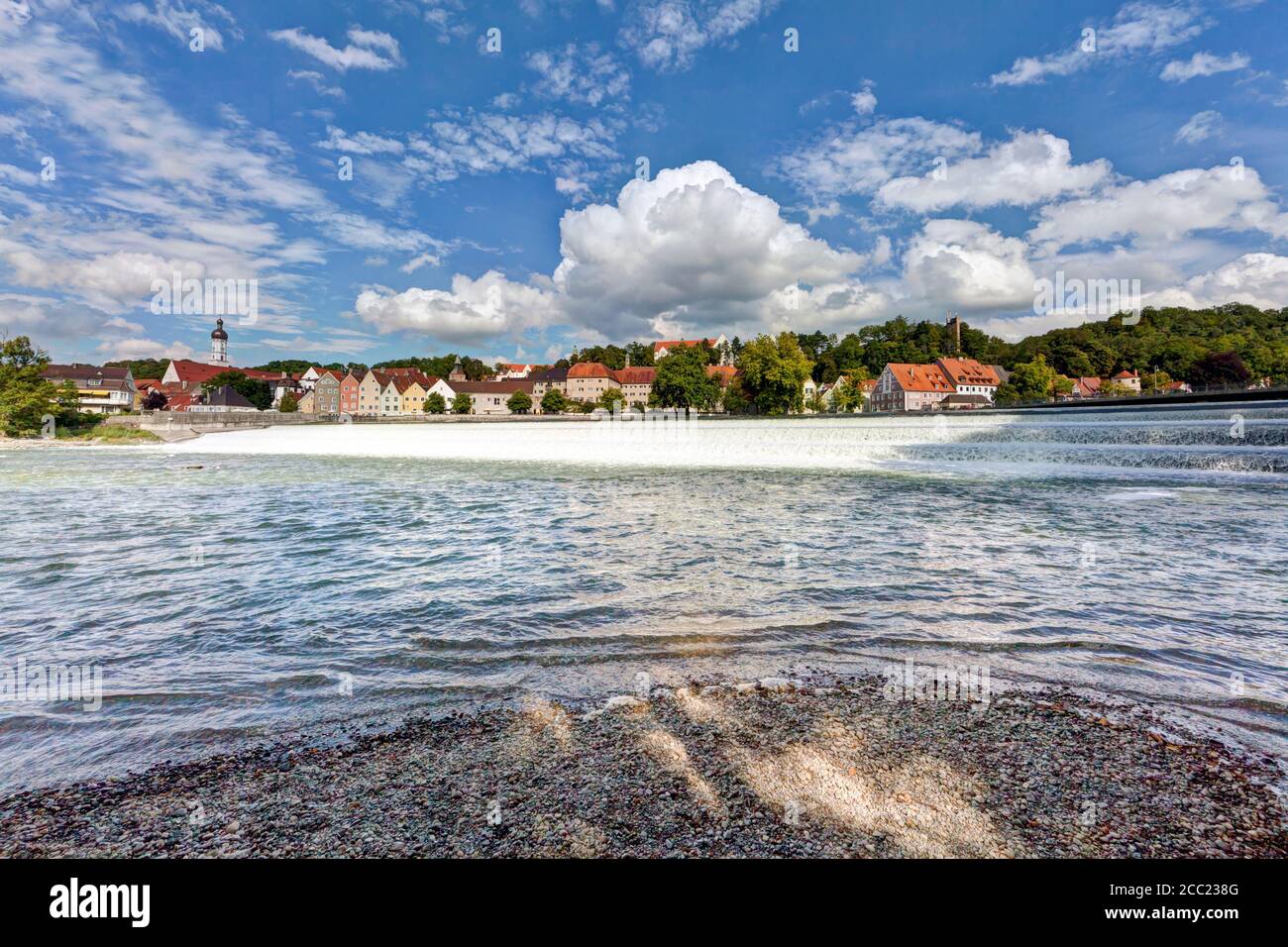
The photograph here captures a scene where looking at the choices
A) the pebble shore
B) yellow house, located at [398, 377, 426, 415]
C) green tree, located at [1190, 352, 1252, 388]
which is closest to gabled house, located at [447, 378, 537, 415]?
yellow house, located at [398, 377, 426, 415]

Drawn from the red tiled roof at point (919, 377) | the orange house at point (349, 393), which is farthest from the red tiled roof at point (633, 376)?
the red tiled roof at point (919, 377)

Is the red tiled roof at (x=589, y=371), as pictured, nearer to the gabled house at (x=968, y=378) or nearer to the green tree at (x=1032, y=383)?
the gabled house at (x=968, y=378)

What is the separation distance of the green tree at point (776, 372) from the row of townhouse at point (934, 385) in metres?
26.4

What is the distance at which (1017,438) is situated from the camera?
3045 cm

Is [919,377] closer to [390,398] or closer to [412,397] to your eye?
[412,397]

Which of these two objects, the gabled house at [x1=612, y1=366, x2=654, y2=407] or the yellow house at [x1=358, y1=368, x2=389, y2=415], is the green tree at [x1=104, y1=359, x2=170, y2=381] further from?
the gabled house at [x1=612, y1=366, x2=654, y2=407]

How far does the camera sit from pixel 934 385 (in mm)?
110312

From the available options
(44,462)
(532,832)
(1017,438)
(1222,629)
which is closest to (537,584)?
(532,832)

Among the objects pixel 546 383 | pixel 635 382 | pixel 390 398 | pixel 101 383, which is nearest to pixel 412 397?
pixel 390 398

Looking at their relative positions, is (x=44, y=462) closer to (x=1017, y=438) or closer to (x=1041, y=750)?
(x=1041, y=750)

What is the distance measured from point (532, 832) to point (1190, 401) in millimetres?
51025

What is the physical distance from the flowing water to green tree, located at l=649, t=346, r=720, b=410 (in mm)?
92614

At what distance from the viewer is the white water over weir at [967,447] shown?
2281cm

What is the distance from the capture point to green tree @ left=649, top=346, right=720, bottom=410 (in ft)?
364
